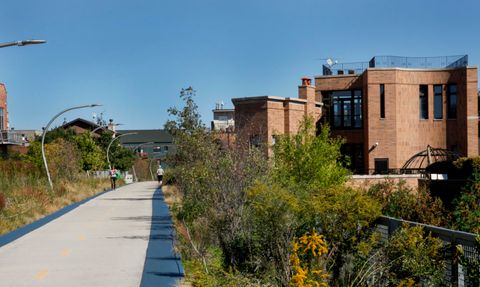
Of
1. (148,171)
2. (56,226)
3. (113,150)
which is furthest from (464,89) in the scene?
(148,171)

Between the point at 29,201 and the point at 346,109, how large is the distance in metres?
22.1

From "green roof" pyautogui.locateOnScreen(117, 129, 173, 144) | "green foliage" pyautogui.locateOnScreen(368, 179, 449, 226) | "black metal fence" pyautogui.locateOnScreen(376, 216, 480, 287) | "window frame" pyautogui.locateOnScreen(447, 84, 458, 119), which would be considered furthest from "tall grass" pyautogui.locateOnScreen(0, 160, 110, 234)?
"green roof" pyautogui.locateOnScreen(117, 129, 173, 144)

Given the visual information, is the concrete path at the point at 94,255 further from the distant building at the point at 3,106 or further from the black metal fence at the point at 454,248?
the distant building at the point at 3,106

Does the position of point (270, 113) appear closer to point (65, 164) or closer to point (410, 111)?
point (410, 111)

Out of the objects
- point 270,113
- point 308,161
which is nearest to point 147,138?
point 270,113

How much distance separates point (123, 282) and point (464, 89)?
32632mm

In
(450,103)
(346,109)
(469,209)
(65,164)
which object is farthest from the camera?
(65,164)

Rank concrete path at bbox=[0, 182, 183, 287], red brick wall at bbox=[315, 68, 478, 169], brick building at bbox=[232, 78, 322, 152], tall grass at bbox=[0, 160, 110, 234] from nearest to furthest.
Answer: concrete path at bbox=[0, 182, 183, 287]
tall grass at bbox=[0, 160, 110, 234]
brick building at bbox=[232, 78, 322, 152]
red brick wall at bbox=[315, 68, 478, 169]

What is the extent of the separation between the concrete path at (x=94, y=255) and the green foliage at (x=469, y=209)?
466 cm

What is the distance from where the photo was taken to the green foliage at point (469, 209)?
10836 mm

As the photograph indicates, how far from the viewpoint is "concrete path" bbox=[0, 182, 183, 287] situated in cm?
1169

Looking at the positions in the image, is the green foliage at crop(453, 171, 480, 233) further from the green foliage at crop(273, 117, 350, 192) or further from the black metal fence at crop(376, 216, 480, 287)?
the green foliage at crop(273, 117, 350, 192)

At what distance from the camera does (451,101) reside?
41.1m

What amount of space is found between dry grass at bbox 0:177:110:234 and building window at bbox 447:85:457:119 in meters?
21.4
